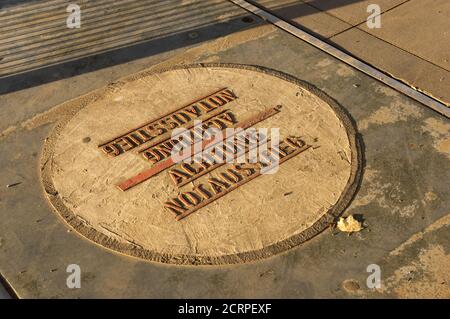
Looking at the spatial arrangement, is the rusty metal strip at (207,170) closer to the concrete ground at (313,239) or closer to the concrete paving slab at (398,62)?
the concrete ground at (313,239)

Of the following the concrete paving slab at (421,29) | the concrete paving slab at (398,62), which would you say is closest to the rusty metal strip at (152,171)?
the concrete paving slab at (398,62)

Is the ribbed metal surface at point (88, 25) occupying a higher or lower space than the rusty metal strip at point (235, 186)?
higher

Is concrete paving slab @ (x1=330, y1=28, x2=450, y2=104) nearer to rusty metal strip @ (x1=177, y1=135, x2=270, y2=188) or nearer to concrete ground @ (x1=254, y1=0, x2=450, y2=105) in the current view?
concrete ground @ (x1=254, y1=0, x2=450, y2=105)

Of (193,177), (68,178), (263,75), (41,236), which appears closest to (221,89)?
(263,75)

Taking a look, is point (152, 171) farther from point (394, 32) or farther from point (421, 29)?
point (421, 29)

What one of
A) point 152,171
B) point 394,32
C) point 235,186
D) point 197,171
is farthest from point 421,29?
point 152,171

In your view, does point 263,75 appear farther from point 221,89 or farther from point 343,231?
point 343,231
